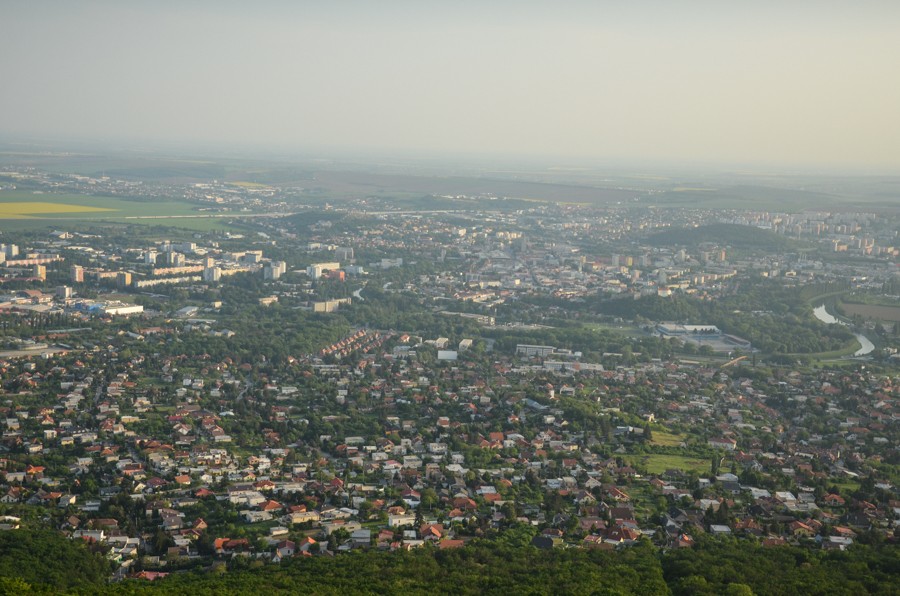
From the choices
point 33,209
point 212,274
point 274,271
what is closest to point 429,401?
point 274,271

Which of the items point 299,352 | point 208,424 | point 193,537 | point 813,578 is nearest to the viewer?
point 813,578

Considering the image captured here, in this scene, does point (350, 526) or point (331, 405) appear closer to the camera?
point (350, 526)

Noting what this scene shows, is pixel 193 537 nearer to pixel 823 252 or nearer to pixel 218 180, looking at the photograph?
pixel 823 252

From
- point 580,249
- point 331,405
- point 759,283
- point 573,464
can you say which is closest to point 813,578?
point 573,464

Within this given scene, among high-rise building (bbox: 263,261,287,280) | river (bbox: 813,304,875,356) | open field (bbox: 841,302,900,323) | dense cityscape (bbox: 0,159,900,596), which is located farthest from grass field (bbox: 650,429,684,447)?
high-rise building (bbox: 263,261,287,280)

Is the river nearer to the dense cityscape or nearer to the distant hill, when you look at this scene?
the dense cityscape

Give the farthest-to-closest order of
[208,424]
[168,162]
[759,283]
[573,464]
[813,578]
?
[168,162], [759,283], [208,424], [573,464], [813,578]

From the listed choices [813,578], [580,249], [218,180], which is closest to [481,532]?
[813,578]

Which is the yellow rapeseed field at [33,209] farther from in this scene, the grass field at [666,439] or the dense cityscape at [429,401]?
the grass field at [666,439]
